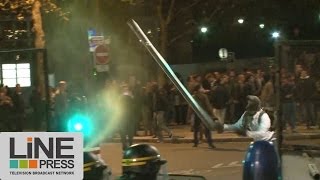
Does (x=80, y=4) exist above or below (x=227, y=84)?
above

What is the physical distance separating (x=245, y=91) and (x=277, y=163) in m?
14.7

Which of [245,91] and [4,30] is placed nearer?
[245,91]

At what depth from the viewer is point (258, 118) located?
264 inches

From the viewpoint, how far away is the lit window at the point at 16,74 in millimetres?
6023

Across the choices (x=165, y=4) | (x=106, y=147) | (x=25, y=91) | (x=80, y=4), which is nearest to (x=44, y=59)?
(x=25, y=91)

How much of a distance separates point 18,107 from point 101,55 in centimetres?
982

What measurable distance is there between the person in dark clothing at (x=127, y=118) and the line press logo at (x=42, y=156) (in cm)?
1080

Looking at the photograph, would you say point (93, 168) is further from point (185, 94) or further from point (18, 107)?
point (185, 94)

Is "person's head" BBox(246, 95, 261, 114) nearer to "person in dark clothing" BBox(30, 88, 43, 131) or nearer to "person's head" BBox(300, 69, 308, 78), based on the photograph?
"person's head" BBox(300, 69, 308, 78)

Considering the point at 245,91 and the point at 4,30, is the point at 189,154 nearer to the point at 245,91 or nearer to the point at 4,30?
the point at 245,91

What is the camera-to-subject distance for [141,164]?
545cm

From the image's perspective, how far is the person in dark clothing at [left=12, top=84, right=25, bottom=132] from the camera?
6.11 m

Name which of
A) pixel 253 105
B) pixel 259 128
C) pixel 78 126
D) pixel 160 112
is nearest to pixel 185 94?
pixel 253 105

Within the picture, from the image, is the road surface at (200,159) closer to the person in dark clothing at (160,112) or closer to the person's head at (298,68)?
the person in dark clothing at (160,112)
